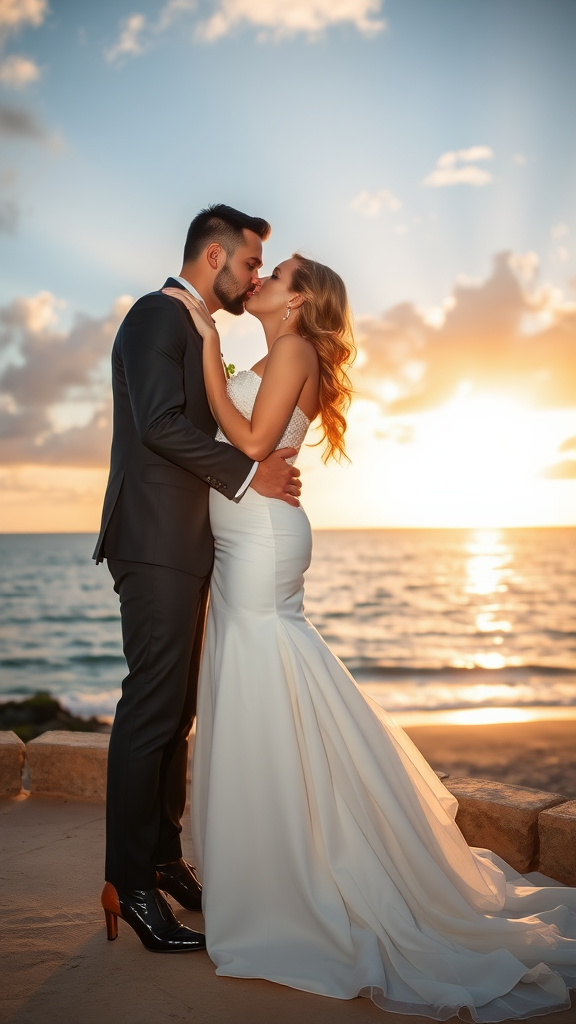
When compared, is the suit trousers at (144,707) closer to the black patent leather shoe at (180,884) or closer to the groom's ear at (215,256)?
the black patent leather shoe at (180,884)

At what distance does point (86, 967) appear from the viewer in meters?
2.70

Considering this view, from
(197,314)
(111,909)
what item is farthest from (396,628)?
(197,314)

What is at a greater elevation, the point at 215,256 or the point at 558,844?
the point at 215,256

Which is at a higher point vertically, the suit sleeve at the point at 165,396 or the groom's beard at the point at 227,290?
the groom's beard at the point at 227,290

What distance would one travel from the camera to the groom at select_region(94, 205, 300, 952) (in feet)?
9.17

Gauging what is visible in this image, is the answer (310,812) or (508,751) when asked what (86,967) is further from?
(508,751)

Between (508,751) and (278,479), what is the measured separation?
7164 mm

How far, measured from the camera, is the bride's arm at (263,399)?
9.75 feet

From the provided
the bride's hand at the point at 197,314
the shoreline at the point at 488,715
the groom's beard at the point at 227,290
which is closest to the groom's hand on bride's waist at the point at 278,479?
the bride's hand at the point at 197,314

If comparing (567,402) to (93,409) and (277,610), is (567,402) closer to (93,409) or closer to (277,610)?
(93,409)

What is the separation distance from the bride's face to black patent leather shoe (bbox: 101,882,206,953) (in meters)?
2.16

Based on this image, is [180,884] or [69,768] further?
[69,768]

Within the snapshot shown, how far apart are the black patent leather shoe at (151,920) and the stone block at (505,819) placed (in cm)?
142

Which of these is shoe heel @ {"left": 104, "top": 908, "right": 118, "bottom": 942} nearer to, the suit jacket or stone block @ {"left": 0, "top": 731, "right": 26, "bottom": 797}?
the suit jacket
